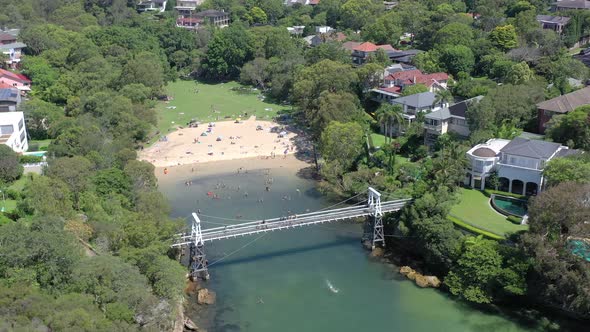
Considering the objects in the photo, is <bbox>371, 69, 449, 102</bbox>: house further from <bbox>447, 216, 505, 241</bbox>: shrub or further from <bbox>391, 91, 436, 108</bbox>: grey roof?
<bbox>447, 216, 505, 241</bbox>: shrub

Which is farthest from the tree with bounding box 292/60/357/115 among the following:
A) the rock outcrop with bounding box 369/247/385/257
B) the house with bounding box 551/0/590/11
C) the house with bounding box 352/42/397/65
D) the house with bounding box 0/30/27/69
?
the house with bounding box 551/0/590/11

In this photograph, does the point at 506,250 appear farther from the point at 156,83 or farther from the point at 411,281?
the point at 156,83

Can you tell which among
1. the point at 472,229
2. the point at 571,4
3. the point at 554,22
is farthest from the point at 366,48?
the point at 472,229

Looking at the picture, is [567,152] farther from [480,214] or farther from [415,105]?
[415,105]

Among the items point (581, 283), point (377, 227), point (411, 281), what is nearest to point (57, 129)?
point (377, 227)

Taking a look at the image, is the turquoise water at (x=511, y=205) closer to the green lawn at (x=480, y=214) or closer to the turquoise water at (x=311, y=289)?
the green lawn at (x=480, y=214)
